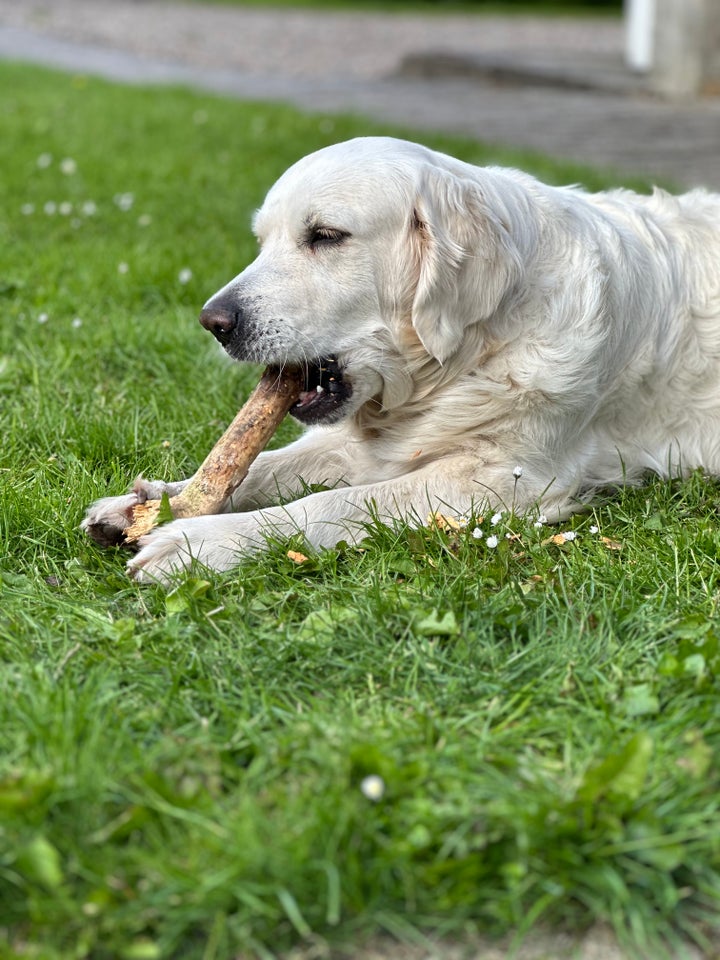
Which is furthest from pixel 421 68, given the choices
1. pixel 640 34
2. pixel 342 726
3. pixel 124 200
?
pixel 342 726

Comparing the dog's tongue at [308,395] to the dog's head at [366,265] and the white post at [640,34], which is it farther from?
the white post at [640,34]

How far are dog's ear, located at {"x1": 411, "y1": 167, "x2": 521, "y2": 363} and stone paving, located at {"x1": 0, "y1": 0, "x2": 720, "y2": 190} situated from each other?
5.45 m

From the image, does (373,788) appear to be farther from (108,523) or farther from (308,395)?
(308,395)

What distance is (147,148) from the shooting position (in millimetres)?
10109

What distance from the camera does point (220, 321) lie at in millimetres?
3721

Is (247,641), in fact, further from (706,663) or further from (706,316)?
(706,316)

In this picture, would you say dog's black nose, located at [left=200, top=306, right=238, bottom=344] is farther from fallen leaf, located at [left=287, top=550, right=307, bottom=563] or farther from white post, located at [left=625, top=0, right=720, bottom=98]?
white post, located at [left=625, top=0, right=720, bottom=98]

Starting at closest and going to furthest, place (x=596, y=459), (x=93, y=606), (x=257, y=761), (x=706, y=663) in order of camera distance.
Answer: (x=257, y=761)
(x=706, y=663)
(x=93, y=606)
(x=596, y=459)

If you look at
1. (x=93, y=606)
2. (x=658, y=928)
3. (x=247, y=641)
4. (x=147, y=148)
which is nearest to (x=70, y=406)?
(x=93, y=606)

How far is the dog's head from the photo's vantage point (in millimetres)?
3701

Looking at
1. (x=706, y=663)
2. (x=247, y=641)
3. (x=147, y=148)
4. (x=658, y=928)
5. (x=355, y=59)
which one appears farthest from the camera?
(x=355, y=59)

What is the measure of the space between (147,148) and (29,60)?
9.53 metres

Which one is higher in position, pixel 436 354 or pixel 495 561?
pixel 436 354

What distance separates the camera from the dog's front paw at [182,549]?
3430mm
